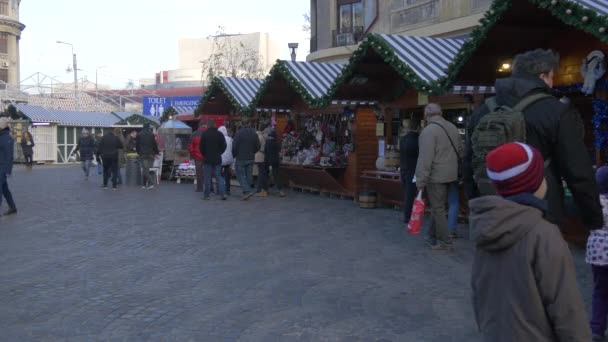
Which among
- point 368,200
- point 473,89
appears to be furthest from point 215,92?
point 473,89

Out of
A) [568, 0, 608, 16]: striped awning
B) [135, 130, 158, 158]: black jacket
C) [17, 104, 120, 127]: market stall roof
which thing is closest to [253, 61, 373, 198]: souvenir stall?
[135, 130, 158, 158]: black jacket

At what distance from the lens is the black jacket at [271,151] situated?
15969 mm

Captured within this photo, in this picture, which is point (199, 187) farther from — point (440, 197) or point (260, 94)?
point (440, 197)

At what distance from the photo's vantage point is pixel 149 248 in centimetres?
906

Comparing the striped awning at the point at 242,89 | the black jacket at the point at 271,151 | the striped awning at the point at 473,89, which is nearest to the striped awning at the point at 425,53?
the striped awning at the point at 473,89

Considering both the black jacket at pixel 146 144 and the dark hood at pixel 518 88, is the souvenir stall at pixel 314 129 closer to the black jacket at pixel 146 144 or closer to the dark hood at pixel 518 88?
the black jacket at pixel 146 144

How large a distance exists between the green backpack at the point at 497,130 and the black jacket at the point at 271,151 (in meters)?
11.7

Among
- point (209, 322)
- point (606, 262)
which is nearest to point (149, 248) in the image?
point (209, 322)

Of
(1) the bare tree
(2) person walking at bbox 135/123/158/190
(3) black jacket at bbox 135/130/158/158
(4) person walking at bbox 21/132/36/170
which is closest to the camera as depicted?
(2) person walking at bbox 135/123/158/190

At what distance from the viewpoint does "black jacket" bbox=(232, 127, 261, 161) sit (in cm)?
1515

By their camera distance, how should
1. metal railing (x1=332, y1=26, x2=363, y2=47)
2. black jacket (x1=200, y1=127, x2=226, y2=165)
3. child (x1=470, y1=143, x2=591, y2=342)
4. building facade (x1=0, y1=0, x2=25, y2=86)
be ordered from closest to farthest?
child (x1=470, y1=143, x2=591, y2=342) → black jacket (x1=200, y1=127, x2=226, y2=165) → metal railing (x1=332, y1=26, x2=363, y2=47) → building facade (x1=0, y1=0, x2=25, y2=86)

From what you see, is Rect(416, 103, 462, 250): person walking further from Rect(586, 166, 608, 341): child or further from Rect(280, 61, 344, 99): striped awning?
Rect(280, 61, 344, 99): striped awning

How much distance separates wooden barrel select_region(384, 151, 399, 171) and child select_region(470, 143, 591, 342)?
436 inches

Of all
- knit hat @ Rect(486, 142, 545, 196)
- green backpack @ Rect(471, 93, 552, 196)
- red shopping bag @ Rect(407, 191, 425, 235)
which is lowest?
red shopping bag @ Rect(407, 191, 425, 235)
